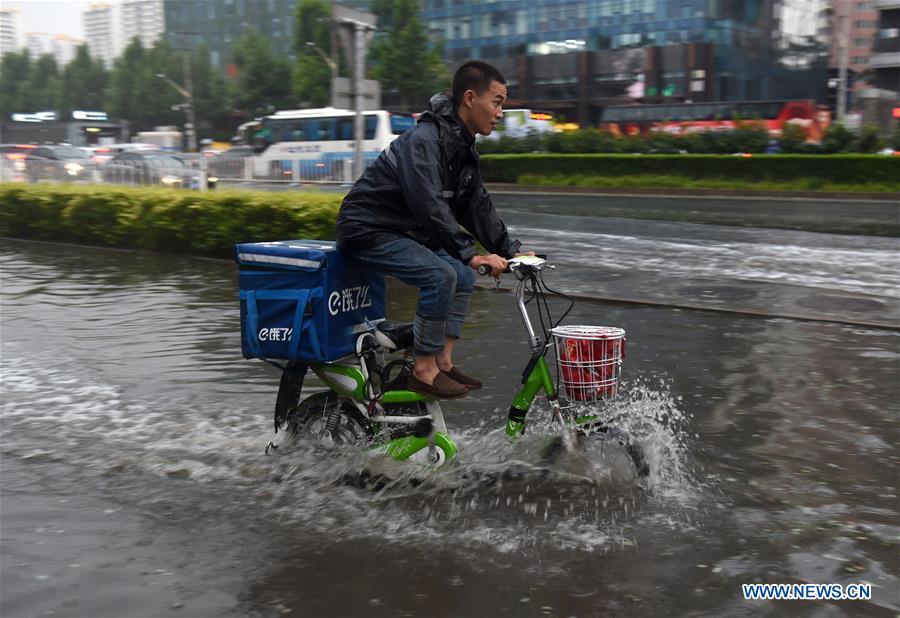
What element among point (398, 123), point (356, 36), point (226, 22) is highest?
point (226, 22)

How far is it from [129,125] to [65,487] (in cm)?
9249

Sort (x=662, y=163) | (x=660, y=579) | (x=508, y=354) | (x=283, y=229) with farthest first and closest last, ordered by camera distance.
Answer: (x=662, y=163), (x=283, y=229), (x=508, y=354), (x=660, y=579)

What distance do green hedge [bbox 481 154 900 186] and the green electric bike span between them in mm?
25819

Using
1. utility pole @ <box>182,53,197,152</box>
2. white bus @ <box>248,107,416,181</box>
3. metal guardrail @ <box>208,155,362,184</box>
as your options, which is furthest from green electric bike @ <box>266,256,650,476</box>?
utility pole @ <box>182,53,197,152</box>

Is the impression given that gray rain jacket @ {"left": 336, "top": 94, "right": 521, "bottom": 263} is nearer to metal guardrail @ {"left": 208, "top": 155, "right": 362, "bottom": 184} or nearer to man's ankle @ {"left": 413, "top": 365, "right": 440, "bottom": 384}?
man's ankle @ {"left": 413, "top": 365, "right": 440, "bottom": 384}

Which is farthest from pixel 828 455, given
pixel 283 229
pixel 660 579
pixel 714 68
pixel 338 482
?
pixel 714 68

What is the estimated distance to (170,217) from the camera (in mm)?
13016

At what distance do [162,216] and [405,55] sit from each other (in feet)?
156

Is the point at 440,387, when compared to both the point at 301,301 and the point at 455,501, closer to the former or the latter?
the point at 455,501

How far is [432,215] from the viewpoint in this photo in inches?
161

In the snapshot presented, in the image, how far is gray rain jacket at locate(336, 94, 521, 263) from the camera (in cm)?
413

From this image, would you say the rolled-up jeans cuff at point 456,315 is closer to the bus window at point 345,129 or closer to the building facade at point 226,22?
the bus window at point 345,129

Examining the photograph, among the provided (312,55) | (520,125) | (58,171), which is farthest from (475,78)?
(312,55)

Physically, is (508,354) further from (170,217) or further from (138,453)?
(170,217)
